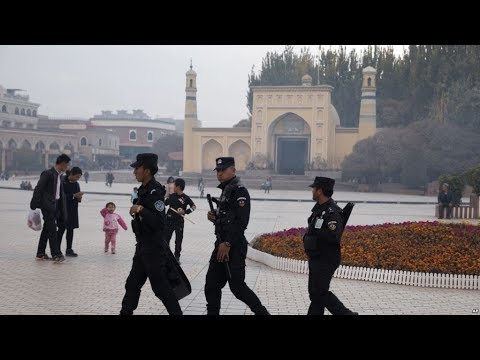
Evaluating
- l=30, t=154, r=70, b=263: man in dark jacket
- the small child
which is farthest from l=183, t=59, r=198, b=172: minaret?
l=30, t=154, r=70, b=263: man in dark jacket

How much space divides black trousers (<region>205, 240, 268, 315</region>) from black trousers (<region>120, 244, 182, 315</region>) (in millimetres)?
420

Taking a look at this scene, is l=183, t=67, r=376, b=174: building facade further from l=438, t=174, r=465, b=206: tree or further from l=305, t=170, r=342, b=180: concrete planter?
l=438, t=174, r=465, b=206: tree

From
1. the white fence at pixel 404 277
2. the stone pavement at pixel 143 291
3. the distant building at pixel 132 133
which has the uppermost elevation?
the distant building at pixel 132 133

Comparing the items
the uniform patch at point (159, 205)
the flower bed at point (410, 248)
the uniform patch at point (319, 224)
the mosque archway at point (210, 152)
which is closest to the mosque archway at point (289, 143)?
the mosque archway at point (210, 152)

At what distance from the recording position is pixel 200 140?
56.9 meters

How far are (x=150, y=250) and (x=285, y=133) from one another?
50.6m

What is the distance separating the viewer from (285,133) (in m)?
55.7

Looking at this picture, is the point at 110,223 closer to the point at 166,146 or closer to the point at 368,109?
the point at 368,109

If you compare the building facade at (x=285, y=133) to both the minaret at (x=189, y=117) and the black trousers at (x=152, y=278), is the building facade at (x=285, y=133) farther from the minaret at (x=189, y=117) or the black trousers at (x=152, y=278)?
the black trousers at (x=152, y=278)

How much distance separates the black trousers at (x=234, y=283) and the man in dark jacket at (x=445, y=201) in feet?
56.5

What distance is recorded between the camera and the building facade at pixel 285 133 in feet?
177

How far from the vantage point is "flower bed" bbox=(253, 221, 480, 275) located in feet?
28.7
